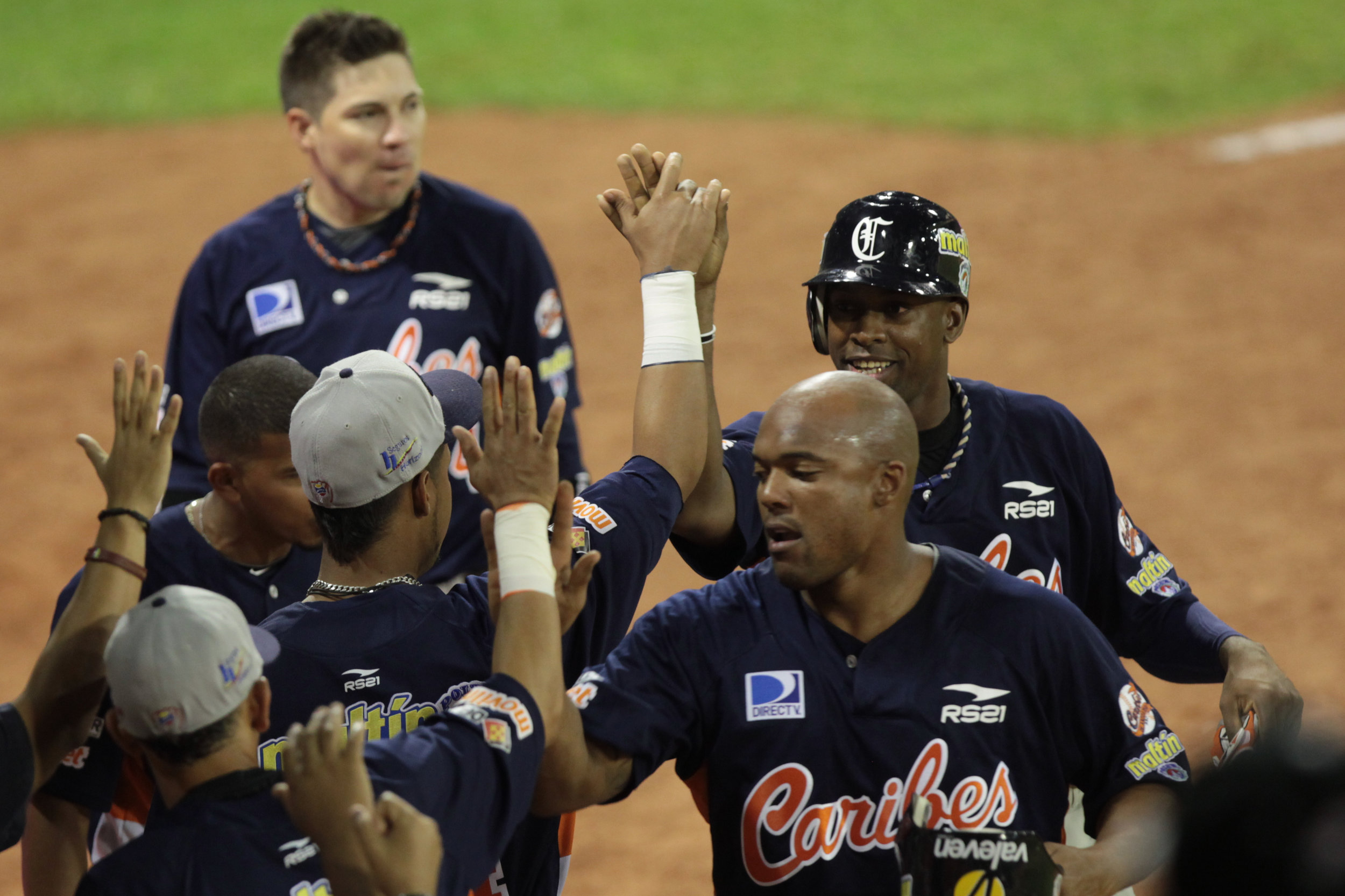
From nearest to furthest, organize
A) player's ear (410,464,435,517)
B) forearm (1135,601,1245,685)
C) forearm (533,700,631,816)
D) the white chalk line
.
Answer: forearm (533,700,631,816), player's ear (410,464,435,517), forearm (1135,601,1245,685), the white chalk line

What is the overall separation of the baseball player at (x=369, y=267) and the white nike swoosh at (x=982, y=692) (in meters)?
2.33

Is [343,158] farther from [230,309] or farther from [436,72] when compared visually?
[436,72]

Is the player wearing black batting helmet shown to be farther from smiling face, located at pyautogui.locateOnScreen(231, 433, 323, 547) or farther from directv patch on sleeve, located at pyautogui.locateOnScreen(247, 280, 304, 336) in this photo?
directv patch on sleeve, located at pyautogui.locateOnScreen(247, 280, 304, 336)

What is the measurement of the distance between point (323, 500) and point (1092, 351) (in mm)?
8773

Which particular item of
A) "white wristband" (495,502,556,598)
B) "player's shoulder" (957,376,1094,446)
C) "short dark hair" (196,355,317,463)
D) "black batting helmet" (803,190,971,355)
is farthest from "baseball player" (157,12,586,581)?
"white wristband" (495,502,556,598)

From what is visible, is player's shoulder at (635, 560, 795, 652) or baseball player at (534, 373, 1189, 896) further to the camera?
player's shoulder at (635, 560, 795, 652)

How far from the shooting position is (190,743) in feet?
8.33

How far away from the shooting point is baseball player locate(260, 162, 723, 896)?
114 inches

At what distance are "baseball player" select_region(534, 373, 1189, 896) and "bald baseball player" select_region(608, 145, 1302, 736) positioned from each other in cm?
55

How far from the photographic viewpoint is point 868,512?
9.82 ft

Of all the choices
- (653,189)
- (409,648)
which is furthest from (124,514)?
(653,189)

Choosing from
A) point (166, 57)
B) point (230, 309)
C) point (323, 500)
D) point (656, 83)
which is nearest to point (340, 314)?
point (230, 309)

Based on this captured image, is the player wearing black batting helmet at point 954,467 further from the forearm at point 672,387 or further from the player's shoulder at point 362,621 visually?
the player's shoulder at point 362,621

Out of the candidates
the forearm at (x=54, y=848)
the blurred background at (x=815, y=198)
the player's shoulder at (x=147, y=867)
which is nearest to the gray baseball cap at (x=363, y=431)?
the player's shoulder at (x=147, y=867)
